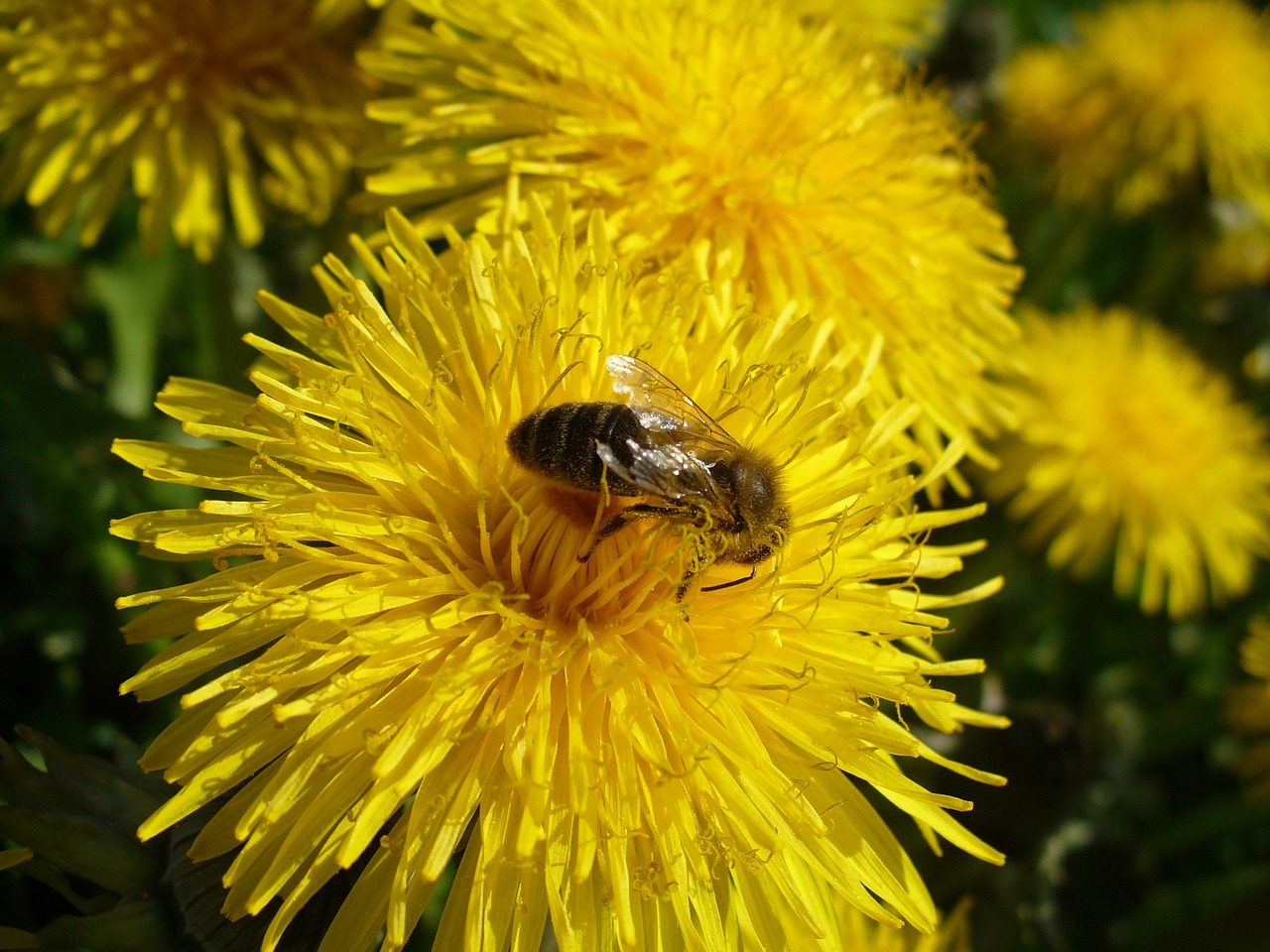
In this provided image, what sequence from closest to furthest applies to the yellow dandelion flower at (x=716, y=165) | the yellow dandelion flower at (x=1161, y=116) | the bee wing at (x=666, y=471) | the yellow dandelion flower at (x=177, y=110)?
the bee wing at (x=666, y=471) → the yellow dandelion flower at (x=716, y=165) → the yellow dandelion flower at (x=177, y=110) → the yellow dandelion flower at (x=1161, y=116)

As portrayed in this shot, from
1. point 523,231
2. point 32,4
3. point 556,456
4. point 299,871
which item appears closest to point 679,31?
point 523,231

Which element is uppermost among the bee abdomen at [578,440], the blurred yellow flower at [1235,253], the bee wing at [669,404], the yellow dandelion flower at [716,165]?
the blurred yellow flower at [1235,253]

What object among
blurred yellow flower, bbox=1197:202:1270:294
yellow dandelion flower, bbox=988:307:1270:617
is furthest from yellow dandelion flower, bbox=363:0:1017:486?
blurred yellow flower, bbox=1197:202:1270:294

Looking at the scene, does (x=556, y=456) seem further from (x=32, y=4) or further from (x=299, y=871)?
(x=32, y=4)

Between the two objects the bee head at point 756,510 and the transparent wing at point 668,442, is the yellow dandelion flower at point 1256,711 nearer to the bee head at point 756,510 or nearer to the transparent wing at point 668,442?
the bee head at point 756,510

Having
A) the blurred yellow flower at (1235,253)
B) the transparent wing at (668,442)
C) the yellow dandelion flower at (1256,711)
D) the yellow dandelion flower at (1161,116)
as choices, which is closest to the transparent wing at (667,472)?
the transparent wing at (668,442)

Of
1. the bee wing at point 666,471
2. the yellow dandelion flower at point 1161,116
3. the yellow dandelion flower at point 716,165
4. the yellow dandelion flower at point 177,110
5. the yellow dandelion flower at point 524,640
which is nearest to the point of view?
the yellow dandelion flower at point 524,640

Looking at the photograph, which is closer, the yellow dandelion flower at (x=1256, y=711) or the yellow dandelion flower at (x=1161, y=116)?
the yellow dandelion flower at (x=1256, y=711)
